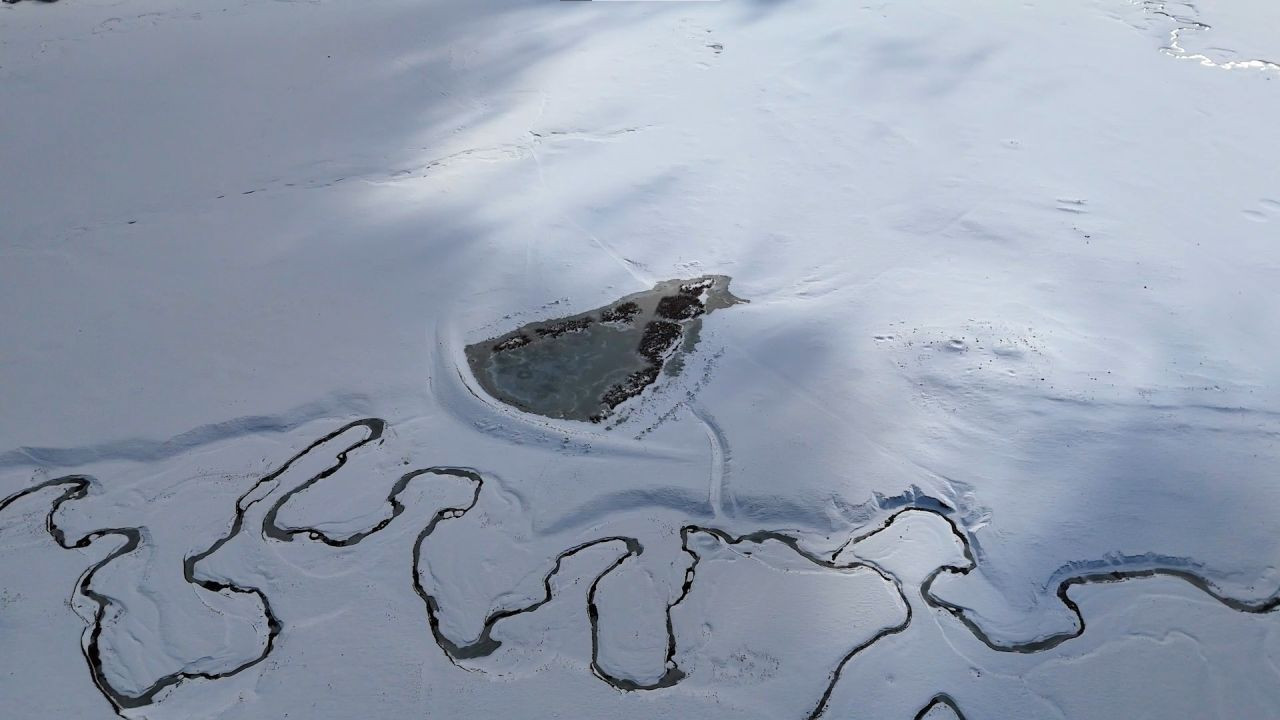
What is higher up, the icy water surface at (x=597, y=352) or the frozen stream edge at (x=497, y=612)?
the icy water surface at (x=597, y=352)

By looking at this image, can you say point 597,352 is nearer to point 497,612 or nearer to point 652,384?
point 652,384

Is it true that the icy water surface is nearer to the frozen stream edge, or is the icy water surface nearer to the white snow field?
the white snow field

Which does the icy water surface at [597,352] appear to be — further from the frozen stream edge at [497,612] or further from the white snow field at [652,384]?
the frozen stream edge at [497,612]

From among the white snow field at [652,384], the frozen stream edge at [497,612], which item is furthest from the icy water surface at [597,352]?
the frozen stream edge at [497,612]

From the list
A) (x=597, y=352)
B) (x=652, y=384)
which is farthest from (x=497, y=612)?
(x=597, y=352)

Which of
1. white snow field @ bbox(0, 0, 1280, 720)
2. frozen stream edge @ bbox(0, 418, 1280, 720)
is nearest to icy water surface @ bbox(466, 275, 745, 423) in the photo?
white snow field @ bbox(0, 0, 1280, 720)

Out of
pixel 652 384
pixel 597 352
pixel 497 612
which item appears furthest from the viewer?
pixel 597 352
